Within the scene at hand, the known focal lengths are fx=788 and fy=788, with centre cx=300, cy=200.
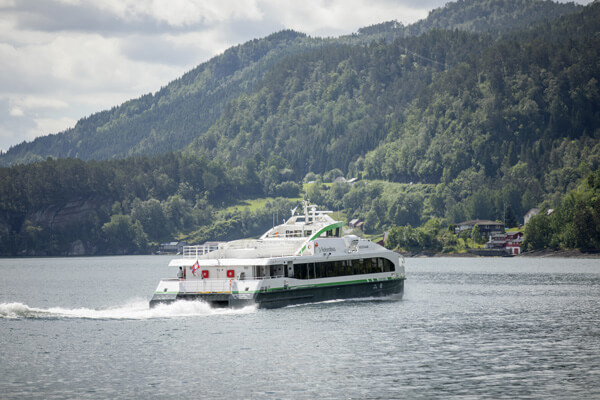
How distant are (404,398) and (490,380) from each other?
17.8 feet

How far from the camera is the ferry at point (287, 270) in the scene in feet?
193

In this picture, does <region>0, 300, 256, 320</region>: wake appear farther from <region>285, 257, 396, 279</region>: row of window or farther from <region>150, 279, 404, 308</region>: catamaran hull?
<region>285, 257, 396, 279</region>: row of window

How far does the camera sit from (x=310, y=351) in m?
46.0

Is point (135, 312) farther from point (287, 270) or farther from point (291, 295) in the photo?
point (287, 270)

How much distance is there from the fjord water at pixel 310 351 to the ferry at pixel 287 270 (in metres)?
1.10

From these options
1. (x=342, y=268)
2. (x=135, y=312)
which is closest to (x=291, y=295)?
(x=342, y=268)

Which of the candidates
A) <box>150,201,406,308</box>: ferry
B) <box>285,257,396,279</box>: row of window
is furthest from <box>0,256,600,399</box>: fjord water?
<box>285,257,396,279</box>: row of window

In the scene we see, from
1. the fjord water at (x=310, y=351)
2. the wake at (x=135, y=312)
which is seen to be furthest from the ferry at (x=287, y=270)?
the fjord water at (x=310, y=351)

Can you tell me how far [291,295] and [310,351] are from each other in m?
15.2

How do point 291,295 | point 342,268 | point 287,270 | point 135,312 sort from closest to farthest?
point 135,312 < point 291,295 < point 287,270 < point 342,268

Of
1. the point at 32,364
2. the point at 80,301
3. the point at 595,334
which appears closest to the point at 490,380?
the point at 595,334

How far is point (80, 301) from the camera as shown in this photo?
3364 inches

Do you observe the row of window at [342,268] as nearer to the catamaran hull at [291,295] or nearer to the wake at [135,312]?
the catamaran hull at [291,295]

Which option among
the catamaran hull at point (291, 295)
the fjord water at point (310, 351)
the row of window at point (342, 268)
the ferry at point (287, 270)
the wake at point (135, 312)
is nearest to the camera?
the fjord water at point (310, 351)
